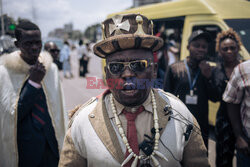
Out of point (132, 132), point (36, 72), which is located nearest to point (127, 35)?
point (132, 132)

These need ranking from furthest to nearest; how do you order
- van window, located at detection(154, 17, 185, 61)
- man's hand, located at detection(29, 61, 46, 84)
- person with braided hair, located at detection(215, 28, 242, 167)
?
1. van window, located at detection(154, 17, 185, 61)
2. person with braided hair, located at detection(215, 28, 242, 167)
3. man's hand, located at detection(29, 61, 46, 84)

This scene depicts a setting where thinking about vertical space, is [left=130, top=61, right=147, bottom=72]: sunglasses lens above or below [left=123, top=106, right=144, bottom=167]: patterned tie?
above

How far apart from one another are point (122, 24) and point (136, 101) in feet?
1.70

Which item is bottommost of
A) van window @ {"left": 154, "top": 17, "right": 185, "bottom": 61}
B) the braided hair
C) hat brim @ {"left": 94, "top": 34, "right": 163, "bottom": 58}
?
hat brim @ {"left": 94, "top": 34, "right": 163, "bottom": 58}

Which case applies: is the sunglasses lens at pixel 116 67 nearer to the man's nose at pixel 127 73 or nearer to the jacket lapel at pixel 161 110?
the man's nose at pixel 127 73

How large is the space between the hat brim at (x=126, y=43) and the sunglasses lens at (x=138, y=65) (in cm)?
11

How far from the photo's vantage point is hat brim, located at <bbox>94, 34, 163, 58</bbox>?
1.38 meters

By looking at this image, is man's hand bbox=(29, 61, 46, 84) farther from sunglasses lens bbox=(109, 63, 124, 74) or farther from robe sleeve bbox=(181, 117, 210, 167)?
robe sleeve bbox=(181, 117, 210, 167)

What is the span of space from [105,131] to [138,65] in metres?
0.48

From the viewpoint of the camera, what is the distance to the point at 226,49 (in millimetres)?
3092

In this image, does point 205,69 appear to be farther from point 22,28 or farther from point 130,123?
point 22,28

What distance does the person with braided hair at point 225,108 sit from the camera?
115 inches

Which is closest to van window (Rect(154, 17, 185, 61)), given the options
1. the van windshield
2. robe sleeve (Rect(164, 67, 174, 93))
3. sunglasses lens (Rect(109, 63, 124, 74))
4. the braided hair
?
the van windshield

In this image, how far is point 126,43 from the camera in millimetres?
1400
